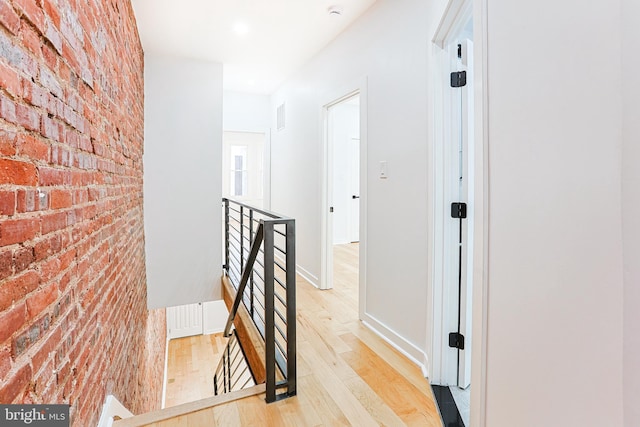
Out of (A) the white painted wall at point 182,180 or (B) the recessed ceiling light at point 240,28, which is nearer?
(B) the recessed ceiling light at point 240,28

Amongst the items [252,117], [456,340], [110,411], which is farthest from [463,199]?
[252,117]

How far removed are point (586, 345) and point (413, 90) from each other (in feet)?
5.92

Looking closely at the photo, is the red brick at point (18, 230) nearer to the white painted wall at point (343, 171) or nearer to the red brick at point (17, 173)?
the red brick at point (17, 173)

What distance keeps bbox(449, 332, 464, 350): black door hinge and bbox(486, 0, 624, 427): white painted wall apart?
77cm

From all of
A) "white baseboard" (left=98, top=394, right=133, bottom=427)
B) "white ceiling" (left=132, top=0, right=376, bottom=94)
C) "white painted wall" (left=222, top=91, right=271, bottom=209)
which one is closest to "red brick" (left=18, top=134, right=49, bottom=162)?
"white baseboard" (left=98, top=394, right=133, bottom=427)

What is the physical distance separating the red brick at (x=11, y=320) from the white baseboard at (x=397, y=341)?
6.32 feet

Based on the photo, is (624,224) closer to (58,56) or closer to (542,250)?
(542,250)

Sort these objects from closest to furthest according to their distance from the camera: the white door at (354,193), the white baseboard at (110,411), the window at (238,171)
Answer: the white baseboard at (110,411)
the window at (238,171)
the white door at (354,193)

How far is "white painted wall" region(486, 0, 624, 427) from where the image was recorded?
676mm

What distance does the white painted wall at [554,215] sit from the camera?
68 centimetres

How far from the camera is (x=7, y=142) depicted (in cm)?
75

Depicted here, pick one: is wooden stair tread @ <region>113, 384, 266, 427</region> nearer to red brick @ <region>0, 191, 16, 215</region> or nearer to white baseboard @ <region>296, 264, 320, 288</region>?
red brick @ <region>0, 191, 16, 215</region>

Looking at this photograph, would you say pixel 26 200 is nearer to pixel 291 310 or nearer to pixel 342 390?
pixel 291 310

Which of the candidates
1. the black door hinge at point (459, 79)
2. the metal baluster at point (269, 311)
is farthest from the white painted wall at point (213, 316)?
the black door hinge at point (459, 79)
